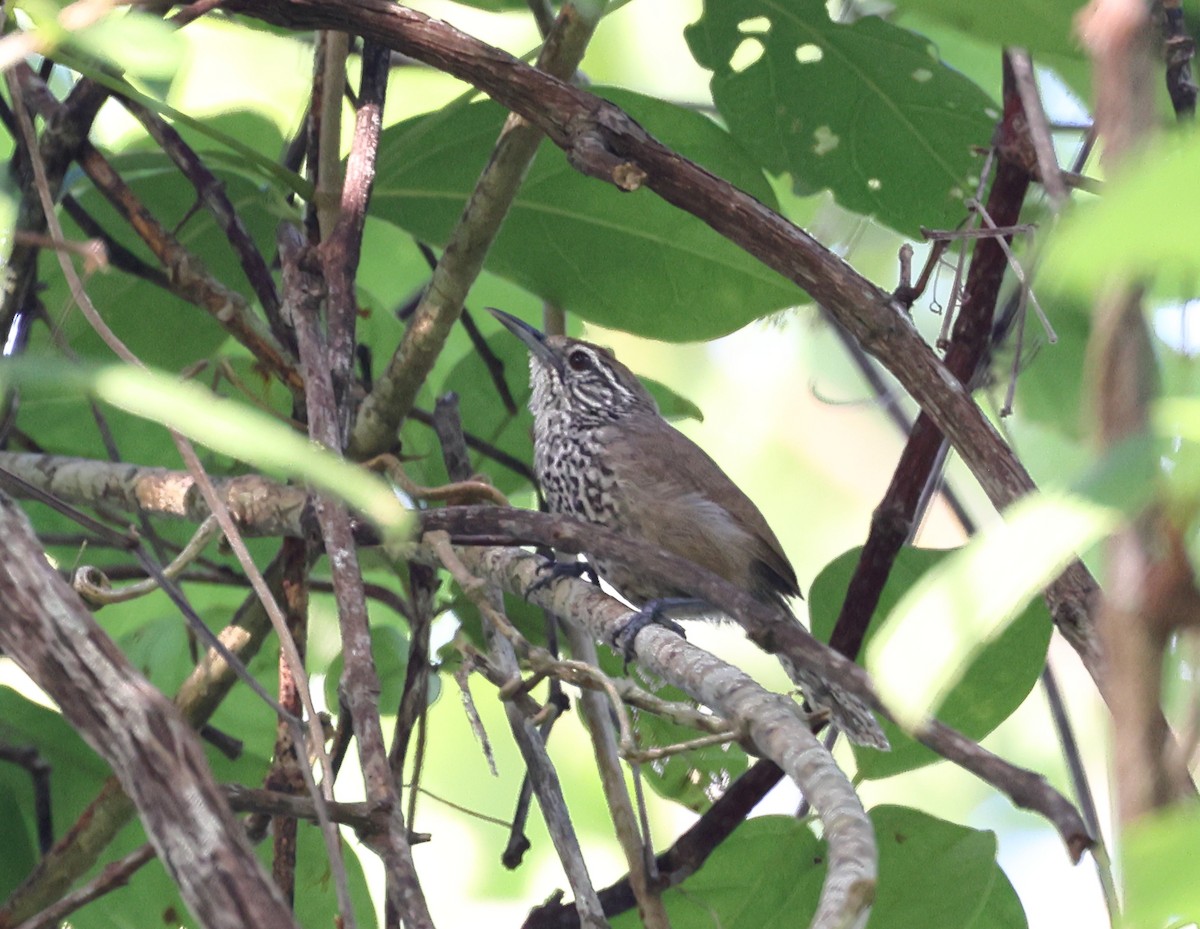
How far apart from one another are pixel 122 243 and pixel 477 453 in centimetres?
99

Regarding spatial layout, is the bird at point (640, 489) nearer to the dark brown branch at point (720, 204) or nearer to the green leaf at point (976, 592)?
the dark brown branch at point (720, 204)

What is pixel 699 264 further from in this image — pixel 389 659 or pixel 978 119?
pixel 389 659

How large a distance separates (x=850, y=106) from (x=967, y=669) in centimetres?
138

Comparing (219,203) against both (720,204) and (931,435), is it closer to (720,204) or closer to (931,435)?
(720,204)

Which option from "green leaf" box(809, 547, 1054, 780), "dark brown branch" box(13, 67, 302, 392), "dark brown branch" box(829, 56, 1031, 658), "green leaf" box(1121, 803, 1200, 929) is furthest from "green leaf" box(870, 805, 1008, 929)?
"green leaf" box(1121, 803, 1200, 929)

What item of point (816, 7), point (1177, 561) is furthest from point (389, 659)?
point (1177, 561)

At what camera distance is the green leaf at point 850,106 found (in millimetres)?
3150

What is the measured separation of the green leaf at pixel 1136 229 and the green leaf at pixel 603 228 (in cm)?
253

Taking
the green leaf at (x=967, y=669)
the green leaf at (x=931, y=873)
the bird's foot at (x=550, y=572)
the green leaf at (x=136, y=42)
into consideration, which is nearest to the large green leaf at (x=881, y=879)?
the green leaf at (x=931, y=873)

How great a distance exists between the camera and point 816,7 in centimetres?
316

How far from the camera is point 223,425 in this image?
2.81ft

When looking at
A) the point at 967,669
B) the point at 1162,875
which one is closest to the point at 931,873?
the point at 967,669

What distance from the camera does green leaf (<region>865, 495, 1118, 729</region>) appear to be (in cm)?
67

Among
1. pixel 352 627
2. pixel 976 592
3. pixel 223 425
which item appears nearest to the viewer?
pixel 976 592
